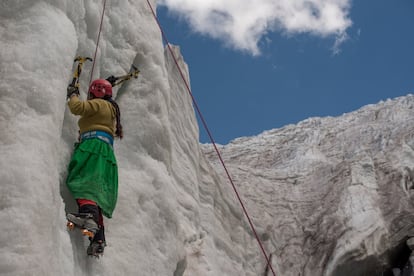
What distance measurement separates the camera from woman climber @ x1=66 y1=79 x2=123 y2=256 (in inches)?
209

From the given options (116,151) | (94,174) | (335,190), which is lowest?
(94,174)

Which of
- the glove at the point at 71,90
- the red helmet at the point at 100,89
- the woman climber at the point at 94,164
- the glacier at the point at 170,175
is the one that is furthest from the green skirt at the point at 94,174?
the red helmet at the point at 100,89

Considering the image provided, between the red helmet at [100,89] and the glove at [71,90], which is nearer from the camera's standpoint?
the glove at [71,90]

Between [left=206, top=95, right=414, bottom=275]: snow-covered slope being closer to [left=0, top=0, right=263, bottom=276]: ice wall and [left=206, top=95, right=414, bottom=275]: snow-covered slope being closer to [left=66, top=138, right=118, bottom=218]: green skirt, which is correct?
[left=0, top=0, right=263, bottom=276]: ice wall

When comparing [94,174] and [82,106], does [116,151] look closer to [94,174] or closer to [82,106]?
[82,106]

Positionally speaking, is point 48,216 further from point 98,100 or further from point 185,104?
point 185,104

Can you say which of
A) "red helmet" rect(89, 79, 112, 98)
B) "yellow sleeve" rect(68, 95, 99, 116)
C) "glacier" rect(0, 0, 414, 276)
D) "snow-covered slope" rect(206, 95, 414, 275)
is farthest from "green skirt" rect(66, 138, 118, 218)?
"snow-covered slope" rect(206, 95, 414, 275)

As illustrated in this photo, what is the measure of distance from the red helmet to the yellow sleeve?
27 cm

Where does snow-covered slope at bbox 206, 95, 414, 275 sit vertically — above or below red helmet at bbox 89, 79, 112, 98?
above

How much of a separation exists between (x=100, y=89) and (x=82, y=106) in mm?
466

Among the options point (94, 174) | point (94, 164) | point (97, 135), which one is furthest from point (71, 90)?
point (94, 174)

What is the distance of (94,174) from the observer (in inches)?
217

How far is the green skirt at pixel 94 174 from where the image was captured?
17.7ft

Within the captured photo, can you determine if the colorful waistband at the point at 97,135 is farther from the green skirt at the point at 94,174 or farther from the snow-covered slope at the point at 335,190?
the snow-covered slope at the point at 335,190
